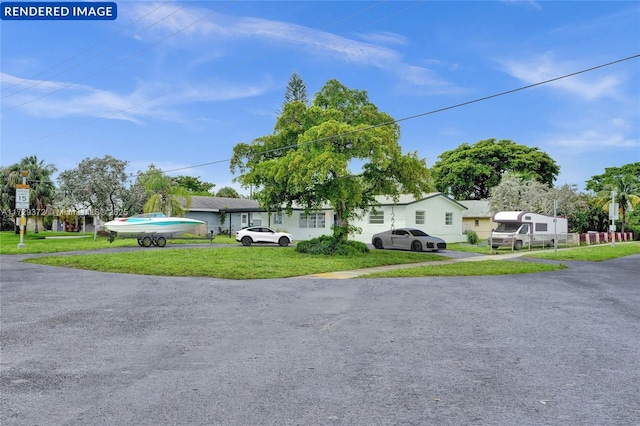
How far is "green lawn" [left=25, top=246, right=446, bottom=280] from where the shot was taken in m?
16.0

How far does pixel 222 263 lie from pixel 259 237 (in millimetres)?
13663

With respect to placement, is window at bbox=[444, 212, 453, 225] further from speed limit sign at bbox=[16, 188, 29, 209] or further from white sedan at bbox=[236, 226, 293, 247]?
speed limit sign at bbox=[16, 188, 29, 209]

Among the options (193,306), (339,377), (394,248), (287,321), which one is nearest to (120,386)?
(339,377)

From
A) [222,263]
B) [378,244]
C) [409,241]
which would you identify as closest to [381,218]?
[378,244]

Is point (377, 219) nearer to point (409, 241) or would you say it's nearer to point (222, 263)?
point (409, 241)

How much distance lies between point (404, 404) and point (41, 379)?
395 centimetres

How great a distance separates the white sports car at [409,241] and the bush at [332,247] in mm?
6205

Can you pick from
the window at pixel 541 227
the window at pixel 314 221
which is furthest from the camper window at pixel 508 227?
the window at pixel 314 221

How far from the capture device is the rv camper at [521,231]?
107ft

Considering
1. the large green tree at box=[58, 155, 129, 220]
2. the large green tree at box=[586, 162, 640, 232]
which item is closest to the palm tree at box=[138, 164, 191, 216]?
the large green tree at box=[58, 155, 129, 220]

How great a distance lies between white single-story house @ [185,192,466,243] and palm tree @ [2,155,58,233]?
15.2 metres

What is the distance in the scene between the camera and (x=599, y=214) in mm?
56562

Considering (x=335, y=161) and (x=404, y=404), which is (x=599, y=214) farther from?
(x=404, y=404)

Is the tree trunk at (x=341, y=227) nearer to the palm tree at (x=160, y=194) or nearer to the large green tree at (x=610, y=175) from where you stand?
the palm tree at (x=160, y=194)
